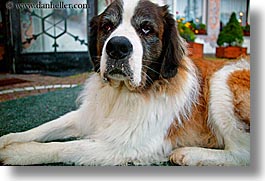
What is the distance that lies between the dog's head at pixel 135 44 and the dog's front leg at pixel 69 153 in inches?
8.7

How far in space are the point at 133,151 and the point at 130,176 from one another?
119mm

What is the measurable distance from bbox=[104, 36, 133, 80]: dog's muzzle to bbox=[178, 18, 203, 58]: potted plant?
26 cm

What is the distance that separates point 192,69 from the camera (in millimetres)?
1376

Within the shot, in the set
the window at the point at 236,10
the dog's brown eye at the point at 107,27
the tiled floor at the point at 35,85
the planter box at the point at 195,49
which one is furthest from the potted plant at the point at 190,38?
the tiled floor at the point at 35,85

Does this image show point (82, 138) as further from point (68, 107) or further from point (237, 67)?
point (237, 67)

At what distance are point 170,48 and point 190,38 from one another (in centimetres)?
13

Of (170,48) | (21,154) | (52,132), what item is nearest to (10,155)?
(21,154)

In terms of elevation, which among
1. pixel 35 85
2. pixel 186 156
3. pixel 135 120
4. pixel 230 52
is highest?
pixel 230 52

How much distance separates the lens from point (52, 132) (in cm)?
140

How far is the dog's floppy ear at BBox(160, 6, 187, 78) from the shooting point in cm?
128

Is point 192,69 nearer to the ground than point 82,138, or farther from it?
farther from it

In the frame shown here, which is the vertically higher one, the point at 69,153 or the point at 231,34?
the point at 231,34

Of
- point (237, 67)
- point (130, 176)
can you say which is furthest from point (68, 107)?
point (237, 67)

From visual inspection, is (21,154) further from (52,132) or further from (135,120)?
(135,120)
